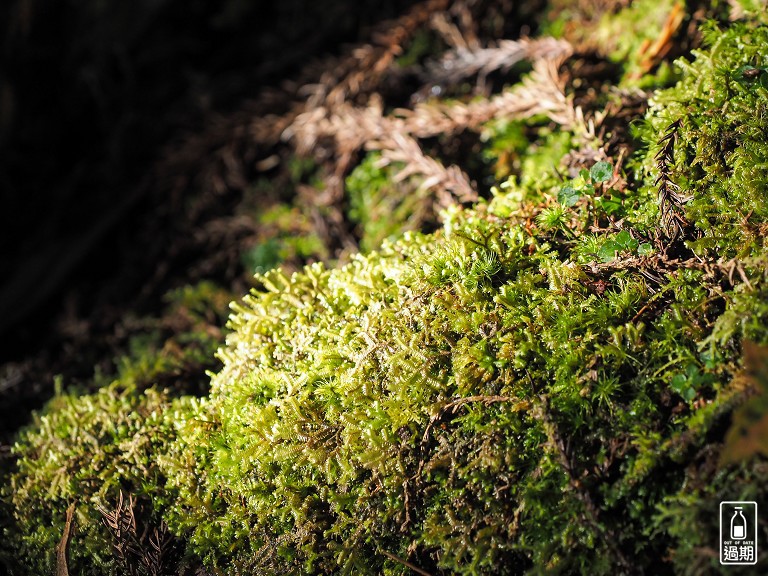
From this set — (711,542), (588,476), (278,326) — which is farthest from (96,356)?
(711,542)

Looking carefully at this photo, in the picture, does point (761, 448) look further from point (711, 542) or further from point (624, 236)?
point (624, 236)

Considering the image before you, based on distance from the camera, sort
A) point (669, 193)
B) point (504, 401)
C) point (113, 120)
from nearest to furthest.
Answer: point (504, 401)
point (669, 193)
point (113, 120)

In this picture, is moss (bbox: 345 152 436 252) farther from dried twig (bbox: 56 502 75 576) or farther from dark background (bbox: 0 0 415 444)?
dried twig (bbox: 56 502 75 576)

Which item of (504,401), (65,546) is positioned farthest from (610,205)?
(65,546)

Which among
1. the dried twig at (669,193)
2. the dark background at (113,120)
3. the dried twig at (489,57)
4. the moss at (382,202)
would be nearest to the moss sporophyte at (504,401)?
the dried twig at (669,193)

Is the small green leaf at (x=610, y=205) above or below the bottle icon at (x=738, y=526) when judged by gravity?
above

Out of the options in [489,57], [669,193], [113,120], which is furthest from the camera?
[113,120]

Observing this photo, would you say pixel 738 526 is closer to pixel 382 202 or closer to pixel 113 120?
pixel 382 202

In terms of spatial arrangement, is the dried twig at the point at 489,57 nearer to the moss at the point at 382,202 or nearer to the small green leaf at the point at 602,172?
the moss at the point at 382,202
